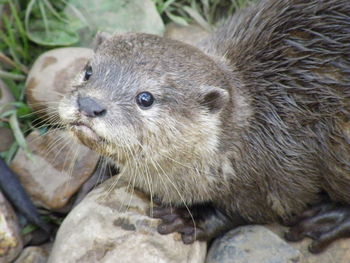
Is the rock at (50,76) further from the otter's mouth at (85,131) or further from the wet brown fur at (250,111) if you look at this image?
the otter's mouth at (85,131)

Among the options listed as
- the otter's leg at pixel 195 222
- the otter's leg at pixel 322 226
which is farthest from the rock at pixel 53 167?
the otter's leg at pixel 322 226

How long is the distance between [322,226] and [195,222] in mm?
679

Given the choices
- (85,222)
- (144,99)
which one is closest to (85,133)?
(144,99)

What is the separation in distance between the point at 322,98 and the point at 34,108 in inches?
69.8

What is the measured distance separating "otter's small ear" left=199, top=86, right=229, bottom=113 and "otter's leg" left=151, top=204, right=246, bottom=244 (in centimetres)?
57

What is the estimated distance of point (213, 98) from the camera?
8.75ft

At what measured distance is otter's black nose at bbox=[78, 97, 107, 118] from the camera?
2370 millimetres

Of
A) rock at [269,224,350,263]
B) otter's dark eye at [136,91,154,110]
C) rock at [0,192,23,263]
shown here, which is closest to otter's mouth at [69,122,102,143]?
otter's dark eye at [136,91,154,110]

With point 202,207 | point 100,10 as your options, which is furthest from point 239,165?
point 100,10

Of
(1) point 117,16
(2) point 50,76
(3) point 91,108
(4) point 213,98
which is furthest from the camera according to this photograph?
(1) point 117,16

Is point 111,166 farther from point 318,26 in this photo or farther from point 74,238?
point 318,26

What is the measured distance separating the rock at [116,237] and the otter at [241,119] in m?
0.08

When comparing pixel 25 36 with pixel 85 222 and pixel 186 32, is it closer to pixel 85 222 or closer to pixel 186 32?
pixel 186 32

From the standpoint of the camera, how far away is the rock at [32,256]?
3.04 metres
